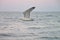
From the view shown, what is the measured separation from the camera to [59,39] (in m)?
15.0

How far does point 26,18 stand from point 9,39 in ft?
67.9

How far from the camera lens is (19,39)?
15.1 metres

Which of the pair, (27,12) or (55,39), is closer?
(55,39)

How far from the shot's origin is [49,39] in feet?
50.3

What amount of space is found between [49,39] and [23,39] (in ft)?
5.98

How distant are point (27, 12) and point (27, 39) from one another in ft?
65.8

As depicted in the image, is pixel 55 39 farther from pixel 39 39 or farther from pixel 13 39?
pixel 13 39

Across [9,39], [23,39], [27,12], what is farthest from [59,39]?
[27,12]

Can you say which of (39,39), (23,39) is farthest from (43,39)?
(23,39)

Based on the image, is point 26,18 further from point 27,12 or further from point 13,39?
point 13,39

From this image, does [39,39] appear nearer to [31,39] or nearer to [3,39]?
[31,39]

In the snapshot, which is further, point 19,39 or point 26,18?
point 26,18

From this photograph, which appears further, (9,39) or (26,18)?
(26,18)

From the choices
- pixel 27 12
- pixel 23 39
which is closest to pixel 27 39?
pixel 23 39
